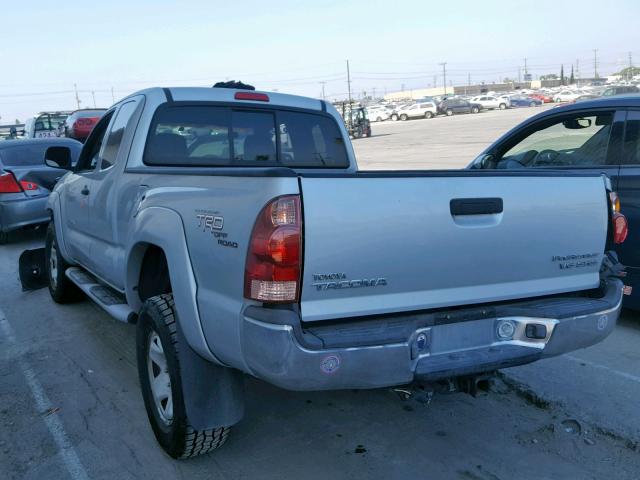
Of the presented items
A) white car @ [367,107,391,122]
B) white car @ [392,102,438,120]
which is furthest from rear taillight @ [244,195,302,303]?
white car @ [367,107,391,122]

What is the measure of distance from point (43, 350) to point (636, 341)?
4.75 meters

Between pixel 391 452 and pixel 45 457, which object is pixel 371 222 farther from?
pixel 45 457

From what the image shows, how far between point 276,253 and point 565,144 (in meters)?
4.15

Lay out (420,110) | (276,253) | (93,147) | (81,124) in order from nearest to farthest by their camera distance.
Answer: (276,253), (93,147), (81,124), (420,110)

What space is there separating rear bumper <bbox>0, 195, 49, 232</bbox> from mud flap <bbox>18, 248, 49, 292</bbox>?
260 cm

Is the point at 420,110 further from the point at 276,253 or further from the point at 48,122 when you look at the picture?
the point at 276,253

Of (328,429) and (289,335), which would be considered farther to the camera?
(328,429)

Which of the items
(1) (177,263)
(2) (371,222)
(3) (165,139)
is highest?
(3) (165,139)

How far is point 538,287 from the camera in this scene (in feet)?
10.1

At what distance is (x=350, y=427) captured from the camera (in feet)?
11.9

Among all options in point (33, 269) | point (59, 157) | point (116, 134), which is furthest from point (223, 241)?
point (33, 269)

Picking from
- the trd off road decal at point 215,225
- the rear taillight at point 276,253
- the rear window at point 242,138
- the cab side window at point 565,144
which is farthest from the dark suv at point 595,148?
the trd off road decal at point 215,225

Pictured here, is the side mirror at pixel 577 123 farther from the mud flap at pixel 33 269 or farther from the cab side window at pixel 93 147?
the mud flap at pixel 33 269

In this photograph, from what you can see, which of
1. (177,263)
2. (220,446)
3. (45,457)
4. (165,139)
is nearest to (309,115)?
(165,139)
